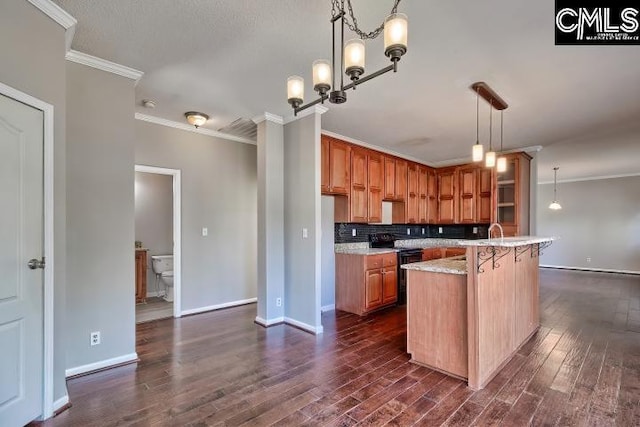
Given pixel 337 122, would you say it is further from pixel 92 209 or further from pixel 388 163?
pixel 92 209

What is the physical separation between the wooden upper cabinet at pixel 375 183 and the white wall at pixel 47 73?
12.3 ft

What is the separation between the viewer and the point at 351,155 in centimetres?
466

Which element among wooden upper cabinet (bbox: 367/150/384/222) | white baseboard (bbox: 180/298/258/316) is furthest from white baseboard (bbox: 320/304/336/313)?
wooden upper cabinet (bbox: 367/150/384/222)

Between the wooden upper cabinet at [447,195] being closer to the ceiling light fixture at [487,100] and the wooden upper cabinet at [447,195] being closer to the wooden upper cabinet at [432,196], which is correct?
the wooden upper cabinet at [432,196]

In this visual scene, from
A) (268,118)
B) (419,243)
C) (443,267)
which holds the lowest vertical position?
(419,243)

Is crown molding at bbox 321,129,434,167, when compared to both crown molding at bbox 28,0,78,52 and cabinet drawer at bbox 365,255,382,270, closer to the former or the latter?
cabinet drawer at bbox 365,255,382,270

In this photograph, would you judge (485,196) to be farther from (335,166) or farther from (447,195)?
(335,166)

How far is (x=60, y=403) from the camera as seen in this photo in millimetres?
2109

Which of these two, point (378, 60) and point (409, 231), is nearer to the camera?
point (378, 60)

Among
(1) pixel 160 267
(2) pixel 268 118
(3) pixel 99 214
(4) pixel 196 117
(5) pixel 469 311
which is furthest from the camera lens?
(1) pixel 160 267

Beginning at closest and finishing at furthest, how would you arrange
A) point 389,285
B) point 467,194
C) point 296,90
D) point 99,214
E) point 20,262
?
point 20,262 < point 296,90 < point 99,214 < point 389,285 < point 467,194

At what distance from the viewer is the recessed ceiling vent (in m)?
4.15

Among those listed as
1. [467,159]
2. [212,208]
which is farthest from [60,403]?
[467,159]

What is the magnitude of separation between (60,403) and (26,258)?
1016mm
